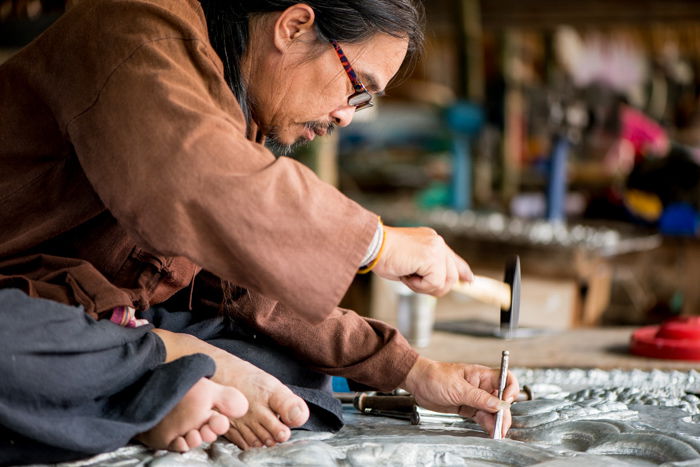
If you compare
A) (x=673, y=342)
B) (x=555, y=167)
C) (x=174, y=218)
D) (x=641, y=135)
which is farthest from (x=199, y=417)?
(x=641, y=135)

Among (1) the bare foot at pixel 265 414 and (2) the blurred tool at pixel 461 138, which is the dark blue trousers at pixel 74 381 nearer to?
(1) the bare foot at pixel 265 414

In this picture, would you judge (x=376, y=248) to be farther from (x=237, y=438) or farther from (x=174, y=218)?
(x=237, y=438)

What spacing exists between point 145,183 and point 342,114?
623 millimetres

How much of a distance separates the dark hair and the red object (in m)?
1.36

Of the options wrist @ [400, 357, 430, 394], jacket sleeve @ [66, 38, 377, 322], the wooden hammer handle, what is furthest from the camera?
wrist @ [400, 357, 430, 394]

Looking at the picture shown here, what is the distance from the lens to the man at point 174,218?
1551 millimetres

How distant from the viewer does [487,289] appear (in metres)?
1.92

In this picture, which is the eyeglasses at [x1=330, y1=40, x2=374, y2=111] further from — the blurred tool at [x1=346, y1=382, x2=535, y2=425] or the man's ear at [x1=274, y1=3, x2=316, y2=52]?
the blurred tool at [x1=346, y1=382, x2=535, y2=425]

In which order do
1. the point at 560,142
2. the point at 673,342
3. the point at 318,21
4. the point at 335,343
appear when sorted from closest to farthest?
the point at 318,21, the point at 335,343, the point at 673,342, the point at 560,142

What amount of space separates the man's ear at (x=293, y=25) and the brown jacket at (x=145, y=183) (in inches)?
6.7

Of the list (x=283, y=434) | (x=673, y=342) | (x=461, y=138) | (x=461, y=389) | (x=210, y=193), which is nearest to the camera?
(x=210, y=193)

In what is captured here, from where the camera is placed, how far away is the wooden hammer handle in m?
1.87

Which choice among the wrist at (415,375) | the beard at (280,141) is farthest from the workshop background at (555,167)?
the wrist at (415,375)

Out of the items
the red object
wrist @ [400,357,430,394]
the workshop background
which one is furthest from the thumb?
the red object
